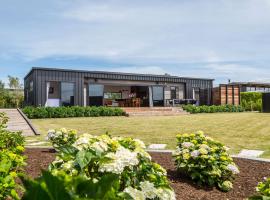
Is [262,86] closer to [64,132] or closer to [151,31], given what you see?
[151,31]

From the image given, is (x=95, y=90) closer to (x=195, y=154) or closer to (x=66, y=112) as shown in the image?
(x=66, y=112)

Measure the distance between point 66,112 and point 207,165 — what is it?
1751cm

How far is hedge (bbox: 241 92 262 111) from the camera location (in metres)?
30.0

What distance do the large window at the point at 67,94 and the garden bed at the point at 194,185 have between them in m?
18.9

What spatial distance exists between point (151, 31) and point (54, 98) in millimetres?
10430

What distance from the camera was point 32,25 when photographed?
584 inches

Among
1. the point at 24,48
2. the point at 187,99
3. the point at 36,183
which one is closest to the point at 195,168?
the point at 36,183

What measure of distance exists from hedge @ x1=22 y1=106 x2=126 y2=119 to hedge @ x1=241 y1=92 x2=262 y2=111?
14118 mm

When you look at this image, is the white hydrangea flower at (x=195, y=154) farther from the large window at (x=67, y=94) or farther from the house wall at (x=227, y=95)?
the house wall at (x=227, y=95)

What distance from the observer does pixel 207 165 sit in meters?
4.27

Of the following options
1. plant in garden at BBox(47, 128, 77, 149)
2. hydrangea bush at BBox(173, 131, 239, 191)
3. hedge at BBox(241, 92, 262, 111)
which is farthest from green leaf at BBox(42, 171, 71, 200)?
hedge at BBox(241, 92, 262, 111)

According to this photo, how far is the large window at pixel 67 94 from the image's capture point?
24.6 metres

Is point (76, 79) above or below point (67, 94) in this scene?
above

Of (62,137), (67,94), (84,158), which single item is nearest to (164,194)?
(84,158)
